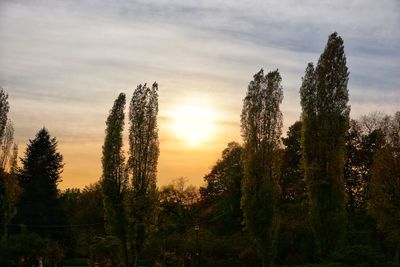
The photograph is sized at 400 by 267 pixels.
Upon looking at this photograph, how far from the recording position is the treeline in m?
30.1

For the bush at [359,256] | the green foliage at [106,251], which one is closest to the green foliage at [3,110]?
the green foliage at [106,251]

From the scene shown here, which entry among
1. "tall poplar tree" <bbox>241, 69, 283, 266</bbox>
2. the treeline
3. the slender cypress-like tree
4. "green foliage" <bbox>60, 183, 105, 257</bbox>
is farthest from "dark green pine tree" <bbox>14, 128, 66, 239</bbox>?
"tall poplar tree" <bbox>241, 69, 283, 266</bbox>

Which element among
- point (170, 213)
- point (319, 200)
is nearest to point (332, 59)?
point (319, 200)

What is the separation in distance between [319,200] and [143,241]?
1096cm

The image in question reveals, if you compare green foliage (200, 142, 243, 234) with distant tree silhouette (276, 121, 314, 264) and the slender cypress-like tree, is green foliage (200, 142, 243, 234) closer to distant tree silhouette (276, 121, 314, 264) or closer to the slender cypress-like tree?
distant tree silhouette (276, 121, 314, 264)

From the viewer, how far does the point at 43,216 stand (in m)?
50.0

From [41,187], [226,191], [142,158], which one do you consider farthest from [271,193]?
[41,187]

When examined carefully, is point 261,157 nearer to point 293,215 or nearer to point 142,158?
point 142,158

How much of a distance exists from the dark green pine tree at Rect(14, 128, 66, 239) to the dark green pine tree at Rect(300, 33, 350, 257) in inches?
1103

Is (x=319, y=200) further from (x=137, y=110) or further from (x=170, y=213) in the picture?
(x=170, y=213)

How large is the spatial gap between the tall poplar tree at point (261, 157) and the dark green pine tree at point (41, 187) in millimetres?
24390

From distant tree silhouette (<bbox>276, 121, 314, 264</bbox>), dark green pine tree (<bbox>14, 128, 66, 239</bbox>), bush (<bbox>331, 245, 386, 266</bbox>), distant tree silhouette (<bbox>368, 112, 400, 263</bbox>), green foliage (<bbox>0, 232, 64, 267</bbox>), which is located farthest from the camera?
dark green pine tree (<bbox>14, 128, 66, 239</bbox>)

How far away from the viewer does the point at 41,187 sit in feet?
169

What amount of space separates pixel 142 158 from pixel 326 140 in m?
11.9
